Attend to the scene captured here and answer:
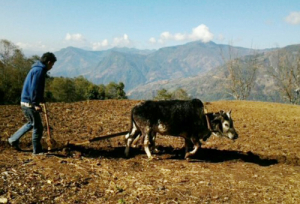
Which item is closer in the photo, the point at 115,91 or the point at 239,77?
the point at 239,77

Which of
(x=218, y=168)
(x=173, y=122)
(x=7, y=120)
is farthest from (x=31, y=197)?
(x=7, y=120)

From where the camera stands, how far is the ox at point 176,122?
889cm

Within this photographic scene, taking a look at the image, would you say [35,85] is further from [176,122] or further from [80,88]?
[80,88]

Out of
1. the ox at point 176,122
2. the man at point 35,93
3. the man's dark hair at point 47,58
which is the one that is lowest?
the ox at point 176,122

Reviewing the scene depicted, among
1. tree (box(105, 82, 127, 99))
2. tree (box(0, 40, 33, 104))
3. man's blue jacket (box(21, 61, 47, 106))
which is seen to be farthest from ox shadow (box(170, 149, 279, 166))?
tree (box(105, 82, 127, 99))

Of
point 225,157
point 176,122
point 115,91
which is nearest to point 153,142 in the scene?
point 176,122

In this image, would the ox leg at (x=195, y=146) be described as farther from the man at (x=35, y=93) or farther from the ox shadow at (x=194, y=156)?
the man at (x=35, y=93)

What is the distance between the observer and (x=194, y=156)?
9789 mm

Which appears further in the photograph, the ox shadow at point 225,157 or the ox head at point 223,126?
the ox shadow at point 225,157

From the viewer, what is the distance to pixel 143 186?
6699mm

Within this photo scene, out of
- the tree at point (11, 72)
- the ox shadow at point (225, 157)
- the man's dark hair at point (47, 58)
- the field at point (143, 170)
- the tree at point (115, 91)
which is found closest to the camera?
the field at point (143, 170)

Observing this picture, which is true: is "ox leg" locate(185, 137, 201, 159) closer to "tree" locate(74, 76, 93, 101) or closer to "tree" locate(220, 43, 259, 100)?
"tree" locate(220, 43, 259, 100)

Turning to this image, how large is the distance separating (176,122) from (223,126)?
5.82ft

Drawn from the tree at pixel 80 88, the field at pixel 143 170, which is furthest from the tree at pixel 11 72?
the field at pixel 143 170
